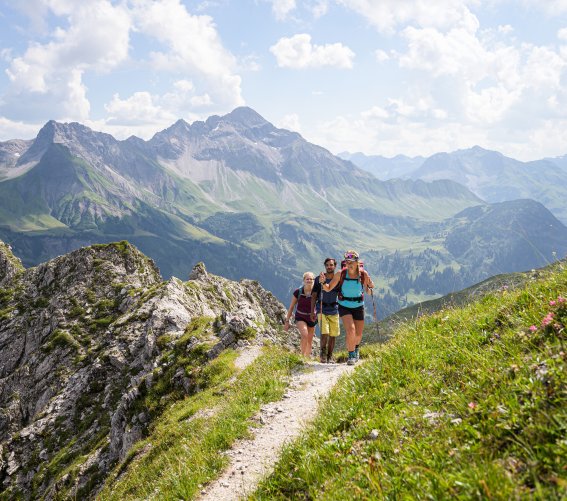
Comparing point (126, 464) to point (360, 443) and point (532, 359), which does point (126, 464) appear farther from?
point (532, 359)

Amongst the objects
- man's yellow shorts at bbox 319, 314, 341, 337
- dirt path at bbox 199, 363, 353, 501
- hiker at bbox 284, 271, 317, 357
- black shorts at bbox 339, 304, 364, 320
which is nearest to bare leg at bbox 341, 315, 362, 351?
black shorts at bbox 339, 304, 364, 320

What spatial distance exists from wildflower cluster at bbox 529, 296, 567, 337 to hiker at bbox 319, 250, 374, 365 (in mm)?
9069

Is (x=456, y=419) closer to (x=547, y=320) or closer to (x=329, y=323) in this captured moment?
(x=547, y=320)

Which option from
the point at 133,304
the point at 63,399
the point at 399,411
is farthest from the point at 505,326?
the point at 133,304

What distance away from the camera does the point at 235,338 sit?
21.4 metres

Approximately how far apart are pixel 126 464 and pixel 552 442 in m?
15.0

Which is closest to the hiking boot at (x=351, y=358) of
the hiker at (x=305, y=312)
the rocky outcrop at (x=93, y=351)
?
the hiker at (x=305, y=312)

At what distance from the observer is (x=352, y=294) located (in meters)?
15.2

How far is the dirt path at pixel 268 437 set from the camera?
7.45 meters

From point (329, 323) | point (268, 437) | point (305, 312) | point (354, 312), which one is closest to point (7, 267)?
point (305, 312)

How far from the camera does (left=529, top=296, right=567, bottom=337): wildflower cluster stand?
5382mm

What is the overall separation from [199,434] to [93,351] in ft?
108

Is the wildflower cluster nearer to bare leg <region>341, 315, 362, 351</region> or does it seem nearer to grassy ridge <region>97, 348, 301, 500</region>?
grassy ridge <region>97, 348, 301, 500</region>

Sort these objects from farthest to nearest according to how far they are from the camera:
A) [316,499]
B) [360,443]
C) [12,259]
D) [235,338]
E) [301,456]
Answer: [12,259] → [235,338] → [301,456] → [360,443] → [316,499]
